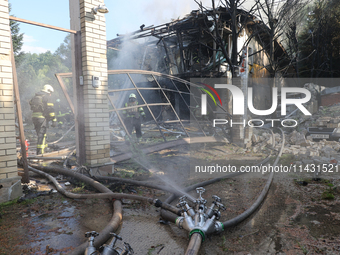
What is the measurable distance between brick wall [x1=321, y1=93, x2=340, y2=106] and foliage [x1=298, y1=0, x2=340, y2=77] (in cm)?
364

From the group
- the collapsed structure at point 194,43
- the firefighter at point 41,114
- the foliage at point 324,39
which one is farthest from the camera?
the foliage at point 324,39

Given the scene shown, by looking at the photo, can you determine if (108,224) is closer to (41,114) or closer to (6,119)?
(6,119)

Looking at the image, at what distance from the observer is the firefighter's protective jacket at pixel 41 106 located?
7547 mm

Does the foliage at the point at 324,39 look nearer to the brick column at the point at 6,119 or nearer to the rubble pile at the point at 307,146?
the rubble pile at the point at 307,146

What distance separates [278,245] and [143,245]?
4.98ft

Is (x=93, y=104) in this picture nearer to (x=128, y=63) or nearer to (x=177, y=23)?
(x=177, y=23)

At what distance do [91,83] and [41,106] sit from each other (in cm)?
375

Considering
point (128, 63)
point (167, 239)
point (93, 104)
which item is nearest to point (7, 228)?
point (167, 239)

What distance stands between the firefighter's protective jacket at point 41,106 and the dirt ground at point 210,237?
11.0 feet

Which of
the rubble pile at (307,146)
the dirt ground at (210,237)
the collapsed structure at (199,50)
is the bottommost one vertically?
the dirt ground at (210,237)

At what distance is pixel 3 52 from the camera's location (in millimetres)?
3588

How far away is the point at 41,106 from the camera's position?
7.59m

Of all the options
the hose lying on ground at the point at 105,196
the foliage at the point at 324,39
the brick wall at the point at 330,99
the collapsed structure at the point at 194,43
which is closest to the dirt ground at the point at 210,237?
the hose lying on ground at the point at 105,196

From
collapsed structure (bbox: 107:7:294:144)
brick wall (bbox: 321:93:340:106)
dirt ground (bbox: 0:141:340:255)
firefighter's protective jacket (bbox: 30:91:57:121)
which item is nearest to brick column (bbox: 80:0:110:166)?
dirt ground (bbox: 0:141:340:255)
